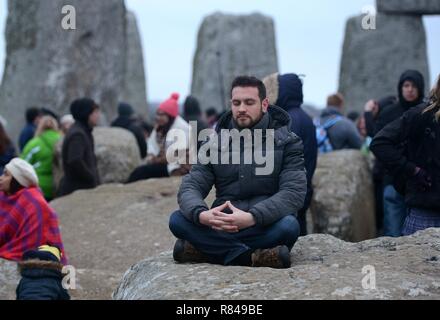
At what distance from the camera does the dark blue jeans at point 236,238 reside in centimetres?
527

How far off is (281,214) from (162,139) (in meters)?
4.53

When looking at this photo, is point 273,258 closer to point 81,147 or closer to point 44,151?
point 81,147

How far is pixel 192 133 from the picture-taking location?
9.57 metres

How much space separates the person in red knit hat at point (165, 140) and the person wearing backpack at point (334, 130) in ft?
4.89

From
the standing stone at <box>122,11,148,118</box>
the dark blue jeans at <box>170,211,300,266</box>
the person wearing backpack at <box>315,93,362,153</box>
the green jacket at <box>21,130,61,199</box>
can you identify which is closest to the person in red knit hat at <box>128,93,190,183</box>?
the green jacket at <box>21,130,61,199</box>

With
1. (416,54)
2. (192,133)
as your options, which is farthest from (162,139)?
(416,54)

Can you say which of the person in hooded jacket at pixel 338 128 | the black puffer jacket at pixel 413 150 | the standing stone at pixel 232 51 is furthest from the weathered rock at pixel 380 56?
the black puffer jacket at pixel 413 150

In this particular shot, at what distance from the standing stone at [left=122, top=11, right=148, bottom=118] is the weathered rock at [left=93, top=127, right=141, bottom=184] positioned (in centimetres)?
1339

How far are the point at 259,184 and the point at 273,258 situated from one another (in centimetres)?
41

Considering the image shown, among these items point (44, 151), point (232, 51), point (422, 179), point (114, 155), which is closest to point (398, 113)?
point (422, 179)

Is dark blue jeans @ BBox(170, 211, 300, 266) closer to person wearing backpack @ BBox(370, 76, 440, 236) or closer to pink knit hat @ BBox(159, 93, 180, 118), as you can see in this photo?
person wearing backpack @ BBox(370, 76, 440, 236)

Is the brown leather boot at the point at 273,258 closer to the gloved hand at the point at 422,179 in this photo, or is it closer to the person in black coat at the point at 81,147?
the gloved hand at the point at 422,179

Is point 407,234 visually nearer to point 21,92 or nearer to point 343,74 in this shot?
point 21,92

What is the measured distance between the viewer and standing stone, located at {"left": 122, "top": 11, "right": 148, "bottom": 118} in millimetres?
25469
